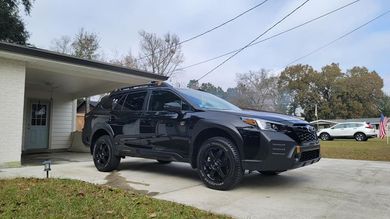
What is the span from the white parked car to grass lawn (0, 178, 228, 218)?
92.1ft

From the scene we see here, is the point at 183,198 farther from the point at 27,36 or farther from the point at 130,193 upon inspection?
the point at 27,36

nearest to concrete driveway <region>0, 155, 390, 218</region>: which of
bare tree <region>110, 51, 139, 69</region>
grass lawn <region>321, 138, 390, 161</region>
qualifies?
grass lawn <region>321, 138, 390, 161</region>

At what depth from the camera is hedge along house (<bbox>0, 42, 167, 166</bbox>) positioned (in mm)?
8047

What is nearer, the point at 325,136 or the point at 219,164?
the point at 219,164

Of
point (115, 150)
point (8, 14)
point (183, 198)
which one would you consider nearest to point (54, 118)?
point (115, 150)

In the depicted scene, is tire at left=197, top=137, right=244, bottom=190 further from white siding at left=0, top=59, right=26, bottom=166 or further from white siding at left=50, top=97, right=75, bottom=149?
white siding at left=50, top=97, right=75, bottom=149

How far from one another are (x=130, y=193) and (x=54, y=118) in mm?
10103

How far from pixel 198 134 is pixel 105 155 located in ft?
8.37

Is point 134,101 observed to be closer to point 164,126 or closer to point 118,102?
point 118,102

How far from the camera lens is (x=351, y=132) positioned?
30.0 meters

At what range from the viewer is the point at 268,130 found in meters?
5.21

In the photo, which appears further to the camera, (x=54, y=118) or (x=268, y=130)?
(x=54, y=118)

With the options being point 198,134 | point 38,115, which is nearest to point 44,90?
point 38,115

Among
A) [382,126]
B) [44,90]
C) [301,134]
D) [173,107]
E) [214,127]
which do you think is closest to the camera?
[301,134]
